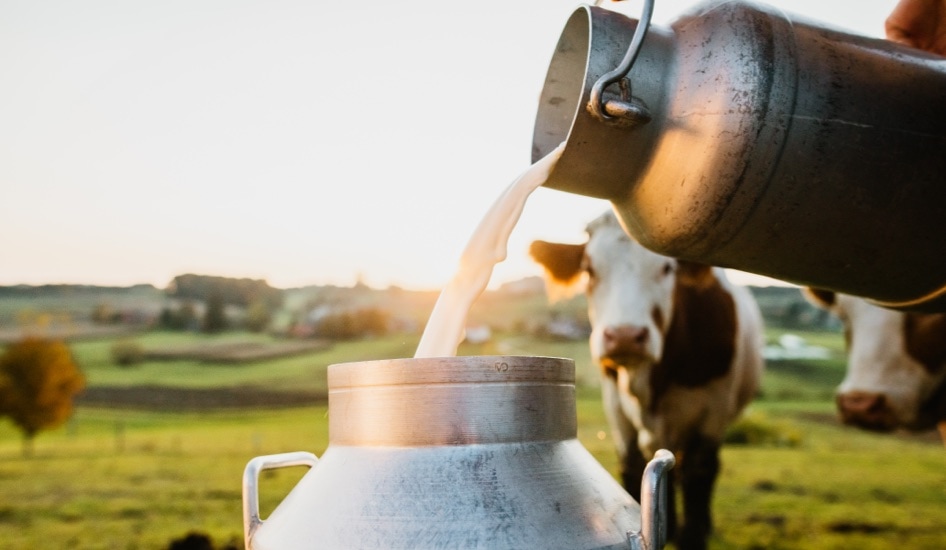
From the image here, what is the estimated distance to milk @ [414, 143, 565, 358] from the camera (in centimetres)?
119

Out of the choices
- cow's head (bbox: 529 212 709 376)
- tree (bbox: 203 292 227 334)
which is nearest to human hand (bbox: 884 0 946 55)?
cow's head (bbox: 529 212 709 376)

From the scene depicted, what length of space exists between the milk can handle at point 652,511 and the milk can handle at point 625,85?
49cm

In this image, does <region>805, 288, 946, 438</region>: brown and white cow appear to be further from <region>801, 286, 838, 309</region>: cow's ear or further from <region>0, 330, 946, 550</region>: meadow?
<region>0, 330, 946, 550</region>: meadow

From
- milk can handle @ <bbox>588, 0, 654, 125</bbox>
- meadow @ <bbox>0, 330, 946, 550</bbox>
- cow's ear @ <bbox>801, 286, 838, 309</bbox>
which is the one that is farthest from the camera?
meadow @ <bbox>0, 330, 946, 550</bbox>

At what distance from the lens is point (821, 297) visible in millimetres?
2418

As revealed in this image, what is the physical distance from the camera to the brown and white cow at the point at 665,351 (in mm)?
2740

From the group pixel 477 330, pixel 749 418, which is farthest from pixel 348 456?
pixel 749 418

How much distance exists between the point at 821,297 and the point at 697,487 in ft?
4.24

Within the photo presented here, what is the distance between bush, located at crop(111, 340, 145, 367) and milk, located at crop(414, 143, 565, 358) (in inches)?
197

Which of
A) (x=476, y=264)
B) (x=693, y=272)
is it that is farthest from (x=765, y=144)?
(x=693, y=272)

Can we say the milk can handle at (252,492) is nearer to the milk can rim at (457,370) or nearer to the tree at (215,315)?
the milk can rim at (457,370)

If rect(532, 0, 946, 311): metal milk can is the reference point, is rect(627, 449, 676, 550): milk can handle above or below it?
below

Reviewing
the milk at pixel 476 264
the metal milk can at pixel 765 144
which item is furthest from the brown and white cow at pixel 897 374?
the milk at pixel 476 264

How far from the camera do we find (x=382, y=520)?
0.89 metres
